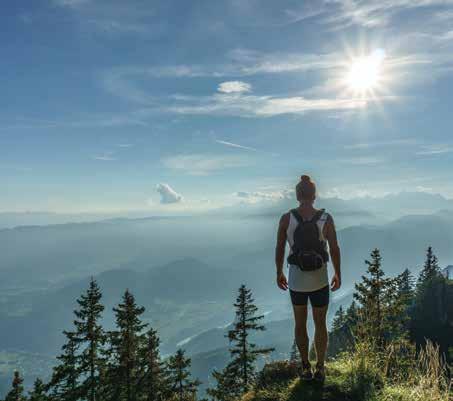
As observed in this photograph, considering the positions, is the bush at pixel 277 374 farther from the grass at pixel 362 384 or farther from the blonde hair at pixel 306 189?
the blonde hair at pixel 306 189

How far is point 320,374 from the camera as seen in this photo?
651cm

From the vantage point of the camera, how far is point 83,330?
67.7 feet

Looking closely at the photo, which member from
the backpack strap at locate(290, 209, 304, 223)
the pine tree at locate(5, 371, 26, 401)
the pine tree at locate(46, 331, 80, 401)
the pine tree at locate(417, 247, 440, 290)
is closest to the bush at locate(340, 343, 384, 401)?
the backpack strap at locate(290, 209, 304, 223)

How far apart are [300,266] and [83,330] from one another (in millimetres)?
18885

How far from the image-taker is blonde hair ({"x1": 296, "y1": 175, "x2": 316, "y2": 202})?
6.33 metres

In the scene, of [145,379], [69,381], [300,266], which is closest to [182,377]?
[145,379]

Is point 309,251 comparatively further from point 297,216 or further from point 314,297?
point 314,297

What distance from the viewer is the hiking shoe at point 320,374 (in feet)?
21.2

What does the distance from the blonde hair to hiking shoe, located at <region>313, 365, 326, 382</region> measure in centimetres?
335

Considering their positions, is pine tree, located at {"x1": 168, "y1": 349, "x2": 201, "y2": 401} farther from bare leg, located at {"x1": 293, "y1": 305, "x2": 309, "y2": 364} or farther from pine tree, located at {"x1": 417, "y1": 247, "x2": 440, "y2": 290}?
pine tree, located at {"x1": 417, "y1": 247, "x2": 440, "y2": 290}

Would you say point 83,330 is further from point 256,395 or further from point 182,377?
point 256,395

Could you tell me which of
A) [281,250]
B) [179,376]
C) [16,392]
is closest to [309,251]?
[281,250]

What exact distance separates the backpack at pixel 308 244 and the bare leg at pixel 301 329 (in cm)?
89

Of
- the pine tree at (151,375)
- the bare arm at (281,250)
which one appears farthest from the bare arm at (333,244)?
the pine tree at (151,375)
